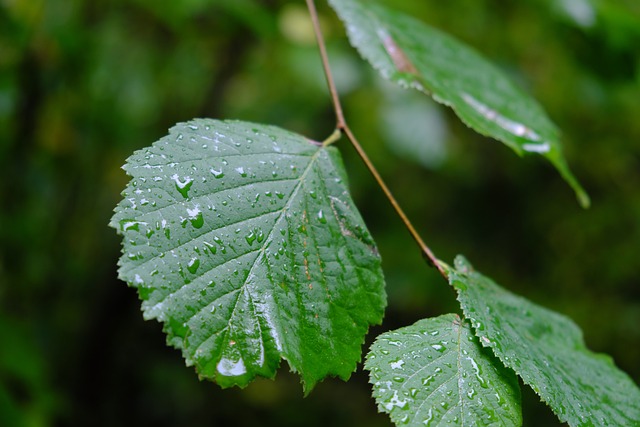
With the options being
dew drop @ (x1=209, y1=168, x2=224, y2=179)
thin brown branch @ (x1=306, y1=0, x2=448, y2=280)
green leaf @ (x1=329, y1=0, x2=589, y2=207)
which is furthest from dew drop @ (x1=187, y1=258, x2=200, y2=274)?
green leaf @ (x1=329, y1=0, x2=589, y2=207)

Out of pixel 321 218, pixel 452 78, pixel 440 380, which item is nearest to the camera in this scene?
pixel 440 380

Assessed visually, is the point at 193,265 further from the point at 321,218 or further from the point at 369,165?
the point at 369,165

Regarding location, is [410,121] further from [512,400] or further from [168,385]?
[168,385]

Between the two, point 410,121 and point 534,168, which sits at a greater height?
point 410,121

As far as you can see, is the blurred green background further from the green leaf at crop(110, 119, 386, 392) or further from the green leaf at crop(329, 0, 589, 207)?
the green leaf at crop(110, 119, 386, 392)

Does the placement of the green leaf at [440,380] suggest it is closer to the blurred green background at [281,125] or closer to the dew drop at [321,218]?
the dew drop at [321,218]

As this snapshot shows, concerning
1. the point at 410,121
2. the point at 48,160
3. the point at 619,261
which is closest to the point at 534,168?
the point at 619,261

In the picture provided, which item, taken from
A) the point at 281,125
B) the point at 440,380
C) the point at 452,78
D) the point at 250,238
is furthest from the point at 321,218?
the point at 281,125
